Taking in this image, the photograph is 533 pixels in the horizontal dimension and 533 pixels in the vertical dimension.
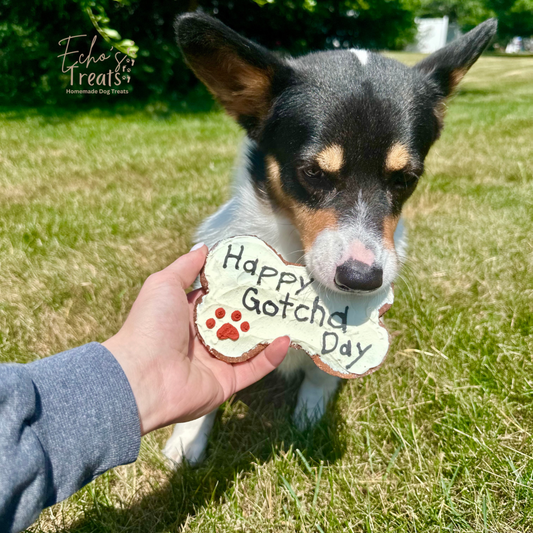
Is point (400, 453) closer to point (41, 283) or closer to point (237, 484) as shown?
point (237, 484)

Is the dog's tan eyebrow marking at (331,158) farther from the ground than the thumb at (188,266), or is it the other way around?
the dog's tan eyebrow marking at (331,158)

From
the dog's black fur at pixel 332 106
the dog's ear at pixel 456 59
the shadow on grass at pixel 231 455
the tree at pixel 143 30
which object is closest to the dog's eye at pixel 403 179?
the dog's black fur at pixel 332 106

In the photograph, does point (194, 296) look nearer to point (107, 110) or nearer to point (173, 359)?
point (173, 359)

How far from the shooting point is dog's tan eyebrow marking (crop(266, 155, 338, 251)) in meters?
1.94

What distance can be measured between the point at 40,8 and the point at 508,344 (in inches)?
394

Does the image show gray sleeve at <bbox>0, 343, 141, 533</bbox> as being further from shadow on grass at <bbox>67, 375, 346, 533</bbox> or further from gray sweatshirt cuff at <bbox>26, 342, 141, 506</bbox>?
shadow on grass at <bbox>67, 375, 346, 533</bbox>

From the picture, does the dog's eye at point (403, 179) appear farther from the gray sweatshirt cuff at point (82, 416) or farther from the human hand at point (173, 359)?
the gray sweatshirt cuff at point (82, 416)

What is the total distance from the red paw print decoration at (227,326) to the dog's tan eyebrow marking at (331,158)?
714mm

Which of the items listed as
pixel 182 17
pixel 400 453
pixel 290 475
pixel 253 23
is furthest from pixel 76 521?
pixel 253 23

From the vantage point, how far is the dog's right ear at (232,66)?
1998 mm

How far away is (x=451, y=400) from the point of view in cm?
218

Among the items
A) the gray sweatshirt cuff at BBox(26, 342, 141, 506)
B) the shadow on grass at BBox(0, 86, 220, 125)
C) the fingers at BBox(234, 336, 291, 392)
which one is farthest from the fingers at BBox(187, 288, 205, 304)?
the shadow on grass at BBox(0, 86, 220, 125)

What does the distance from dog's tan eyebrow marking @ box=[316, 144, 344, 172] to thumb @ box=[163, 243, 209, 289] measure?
0.62 meters

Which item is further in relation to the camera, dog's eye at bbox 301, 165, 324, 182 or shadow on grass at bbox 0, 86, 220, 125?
shadow on grass at bbox 0, 86, 220, 125
